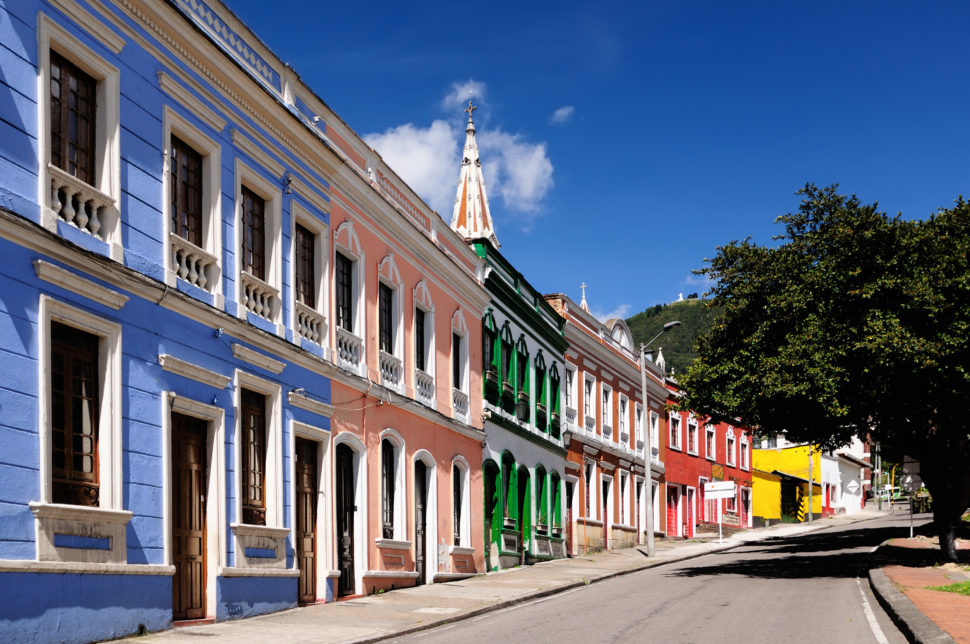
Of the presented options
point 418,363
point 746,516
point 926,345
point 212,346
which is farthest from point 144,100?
point 746,516

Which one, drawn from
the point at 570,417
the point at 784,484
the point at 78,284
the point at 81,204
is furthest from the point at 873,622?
the point at 784,484

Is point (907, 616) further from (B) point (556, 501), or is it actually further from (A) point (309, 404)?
(B) point (556, 501)

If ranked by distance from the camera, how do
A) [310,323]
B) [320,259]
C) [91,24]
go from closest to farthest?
1. [91,24]
2. [310,323]
3. [320,259]

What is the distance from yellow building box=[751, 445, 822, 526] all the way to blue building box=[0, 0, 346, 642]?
40159 mm

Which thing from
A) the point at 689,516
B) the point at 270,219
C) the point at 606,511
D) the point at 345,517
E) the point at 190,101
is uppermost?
the point at 190,101

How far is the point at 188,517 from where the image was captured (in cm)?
1354

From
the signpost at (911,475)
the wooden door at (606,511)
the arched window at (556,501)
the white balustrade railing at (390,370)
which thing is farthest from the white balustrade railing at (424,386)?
the wooden door at (606,511)

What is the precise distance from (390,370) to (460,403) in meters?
4.47

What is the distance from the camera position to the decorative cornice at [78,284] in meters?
10.8

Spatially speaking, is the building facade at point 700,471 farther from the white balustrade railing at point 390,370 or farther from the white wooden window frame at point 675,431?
the white balustrade railing at point 390,370

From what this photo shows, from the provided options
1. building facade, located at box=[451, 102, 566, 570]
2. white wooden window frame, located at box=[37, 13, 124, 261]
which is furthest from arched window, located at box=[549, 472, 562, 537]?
white wooden window frame, located at box=[37, 13, 124, 261]

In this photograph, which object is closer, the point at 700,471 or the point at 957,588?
the point at 957,588

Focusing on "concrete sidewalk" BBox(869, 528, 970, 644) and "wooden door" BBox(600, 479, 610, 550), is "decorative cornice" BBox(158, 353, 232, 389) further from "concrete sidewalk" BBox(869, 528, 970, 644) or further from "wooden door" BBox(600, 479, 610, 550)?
"wooden door" BBox(600, 479, 610, 550)

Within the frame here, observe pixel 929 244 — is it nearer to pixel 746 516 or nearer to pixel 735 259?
pixel 735 259
